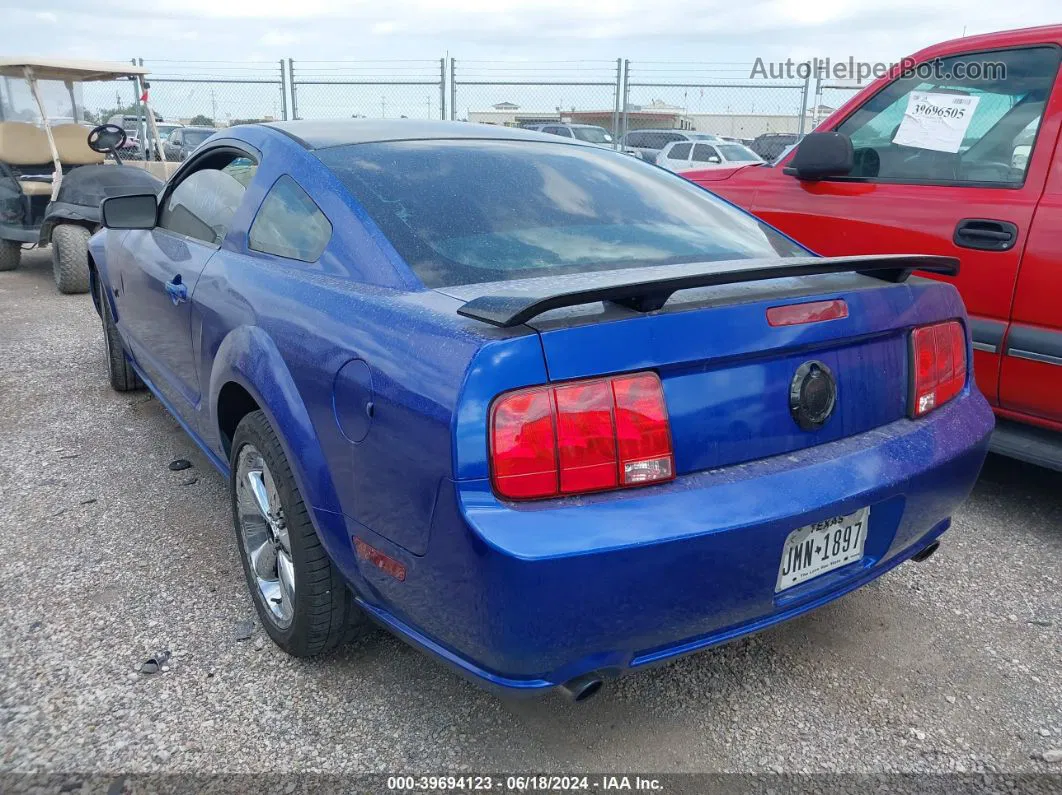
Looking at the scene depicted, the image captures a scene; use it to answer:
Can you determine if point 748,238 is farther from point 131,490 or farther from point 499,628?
point 131,490

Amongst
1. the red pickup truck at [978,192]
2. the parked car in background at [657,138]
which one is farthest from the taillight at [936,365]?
the parked car in background at [657,138]

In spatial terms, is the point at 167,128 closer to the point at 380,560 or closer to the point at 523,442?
the point at 380,560

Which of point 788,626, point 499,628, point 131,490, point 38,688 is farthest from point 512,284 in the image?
point 131,490

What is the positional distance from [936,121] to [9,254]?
28.9 ft

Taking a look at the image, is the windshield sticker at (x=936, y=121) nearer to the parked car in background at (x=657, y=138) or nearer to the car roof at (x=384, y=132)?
the car roof at (x=384, y=132)

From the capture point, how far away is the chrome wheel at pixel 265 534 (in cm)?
241

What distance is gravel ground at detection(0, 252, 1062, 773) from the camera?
2.10m

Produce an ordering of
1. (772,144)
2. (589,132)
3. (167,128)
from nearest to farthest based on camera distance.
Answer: (772,144)
(589,132)
(167,128)

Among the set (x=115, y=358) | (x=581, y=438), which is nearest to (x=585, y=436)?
(x=581, y=438)

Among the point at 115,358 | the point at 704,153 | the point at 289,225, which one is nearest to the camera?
the point at 289,225

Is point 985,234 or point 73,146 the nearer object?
point 985,234

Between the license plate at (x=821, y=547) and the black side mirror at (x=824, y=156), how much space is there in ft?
6.85

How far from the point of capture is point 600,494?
1.72 metres

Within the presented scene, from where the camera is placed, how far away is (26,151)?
8672 millimetres
